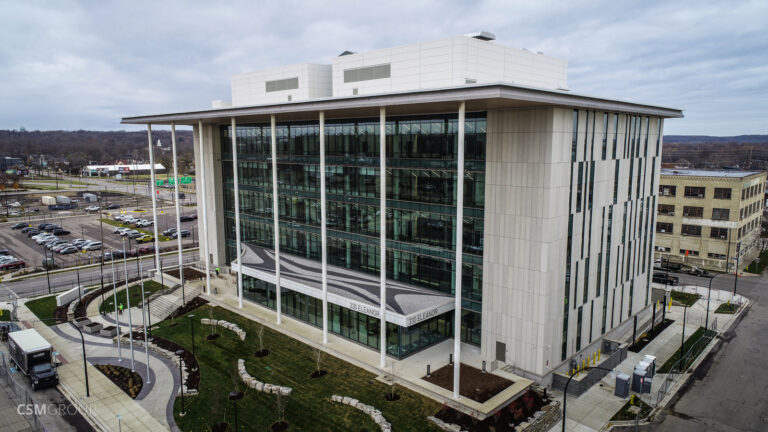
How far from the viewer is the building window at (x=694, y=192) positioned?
72875 mm

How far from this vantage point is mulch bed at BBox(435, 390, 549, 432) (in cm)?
2899

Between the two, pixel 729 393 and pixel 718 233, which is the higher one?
pixel 718 233

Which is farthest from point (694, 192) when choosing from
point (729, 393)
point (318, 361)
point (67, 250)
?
point (67, 250)

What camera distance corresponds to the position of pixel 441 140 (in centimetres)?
3812

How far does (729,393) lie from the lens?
35.8 meters

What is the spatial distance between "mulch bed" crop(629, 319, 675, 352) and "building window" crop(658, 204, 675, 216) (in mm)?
31420

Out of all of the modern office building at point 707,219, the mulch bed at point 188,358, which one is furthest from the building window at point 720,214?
the mulch bed at point 188,358

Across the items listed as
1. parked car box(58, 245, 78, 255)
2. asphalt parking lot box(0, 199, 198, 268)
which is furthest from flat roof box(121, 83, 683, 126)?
parked car box(58, 245, 78, 255)

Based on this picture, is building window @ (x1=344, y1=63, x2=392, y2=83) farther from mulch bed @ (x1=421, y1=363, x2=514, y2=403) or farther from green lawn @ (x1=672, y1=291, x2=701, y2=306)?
green lawn @ (x1=672, y1=291, x2=701, y2=306)

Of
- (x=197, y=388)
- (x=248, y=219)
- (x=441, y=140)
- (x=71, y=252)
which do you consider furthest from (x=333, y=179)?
(x=71, y=252)

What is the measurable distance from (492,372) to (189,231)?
256 ft

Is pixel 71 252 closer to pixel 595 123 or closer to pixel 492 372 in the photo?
pixel 492 372

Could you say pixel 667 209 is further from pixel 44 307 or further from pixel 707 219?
pixel 44 307

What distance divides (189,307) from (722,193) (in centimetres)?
7470
